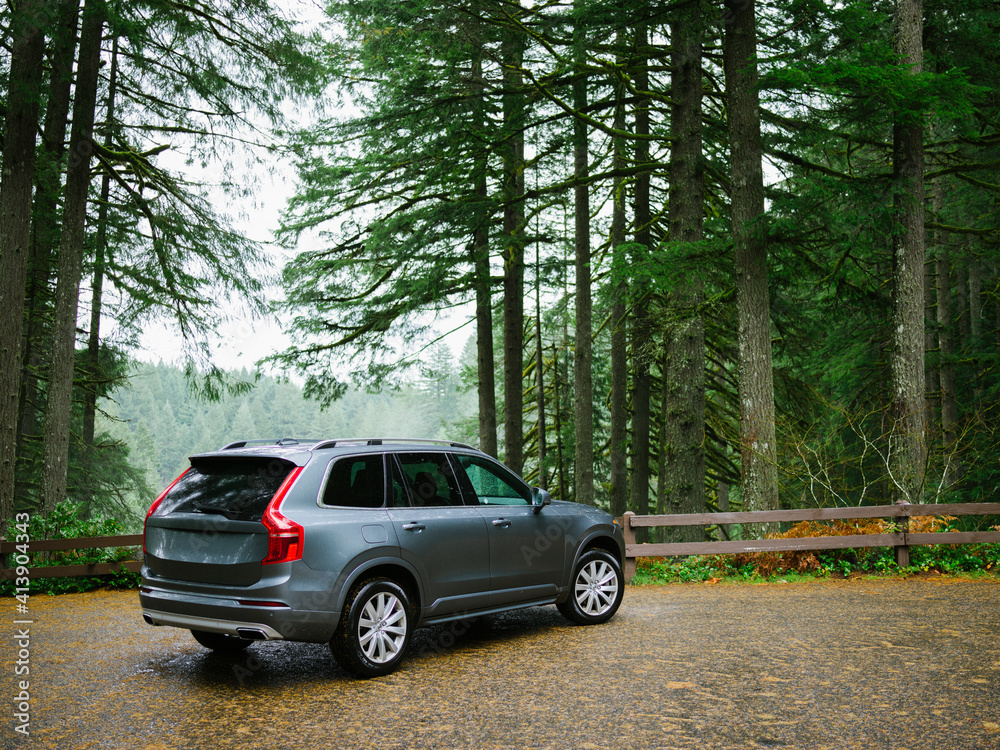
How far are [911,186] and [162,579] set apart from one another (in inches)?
462

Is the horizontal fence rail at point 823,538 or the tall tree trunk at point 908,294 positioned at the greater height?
the tall tree trunk at point 908,294

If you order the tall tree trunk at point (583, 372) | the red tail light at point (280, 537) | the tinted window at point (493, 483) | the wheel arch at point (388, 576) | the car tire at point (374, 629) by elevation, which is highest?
the tall tree trunk at point (583, 372)

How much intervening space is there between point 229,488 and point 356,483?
37.6 inches

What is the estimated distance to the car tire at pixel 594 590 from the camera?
7750mm

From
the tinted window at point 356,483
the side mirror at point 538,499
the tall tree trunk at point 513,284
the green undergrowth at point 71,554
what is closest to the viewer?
the tinted window at point 356,483

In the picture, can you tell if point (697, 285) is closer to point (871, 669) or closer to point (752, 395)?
point (752, 395)

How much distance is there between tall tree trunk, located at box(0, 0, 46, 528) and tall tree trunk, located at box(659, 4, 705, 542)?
10434 millimetres

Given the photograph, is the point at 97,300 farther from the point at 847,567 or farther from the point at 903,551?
the point at 903,551

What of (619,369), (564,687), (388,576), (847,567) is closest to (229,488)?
(388,576)

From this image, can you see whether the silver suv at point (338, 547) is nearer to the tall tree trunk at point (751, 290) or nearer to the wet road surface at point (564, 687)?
the wet road surface at point (564, 687)

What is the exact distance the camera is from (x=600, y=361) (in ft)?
89.7

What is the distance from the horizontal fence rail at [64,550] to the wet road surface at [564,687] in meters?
2.87

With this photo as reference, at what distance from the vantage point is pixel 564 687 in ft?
18.2

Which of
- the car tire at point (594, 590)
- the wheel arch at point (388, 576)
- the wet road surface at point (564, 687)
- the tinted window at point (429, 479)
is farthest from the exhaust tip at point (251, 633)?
the car tire at point (594, 590)
